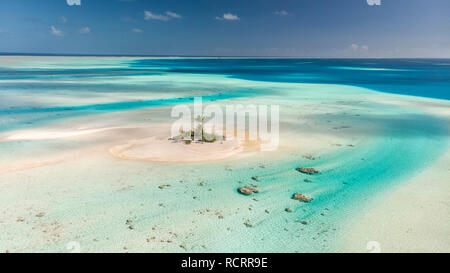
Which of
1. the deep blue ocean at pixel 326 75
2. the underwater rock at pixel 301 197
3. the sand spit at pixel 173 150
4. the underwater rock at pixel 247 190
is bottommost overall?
the underwater rock at pixel 301 197

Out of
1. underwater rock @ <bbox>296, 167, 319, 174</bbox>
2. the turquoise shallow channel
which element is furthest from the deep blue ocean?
underwater rock @ <bbox>296, 167, 319, 174</bbox>

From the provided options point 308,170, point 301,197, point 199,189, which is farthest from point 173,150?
point 301,197

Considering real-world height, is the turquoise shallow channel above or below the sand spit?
below

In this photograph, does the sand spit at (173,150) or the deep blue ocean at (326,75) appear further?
the deep blue ocean at (326,75)

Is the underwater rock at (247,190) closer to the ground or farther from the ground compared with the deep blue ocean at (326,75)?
closer to the ground

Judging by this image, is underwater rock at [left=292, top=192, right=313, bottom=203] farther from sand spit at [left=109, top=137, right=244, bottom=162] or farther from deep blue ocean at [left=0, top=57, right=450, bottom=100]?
deep blue ocean at [left=0, top=57, right=450, bottom=100]

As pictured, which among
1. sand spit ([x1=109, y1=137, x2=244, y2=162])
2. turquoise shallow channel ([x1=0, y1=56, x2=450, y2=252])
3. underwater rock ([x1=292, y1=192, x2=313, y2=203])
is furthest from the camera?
sand spit ([x1=109, y1=137, x2=244, y2=162])

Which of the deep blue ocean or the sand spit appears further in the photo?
the deep blue ocean

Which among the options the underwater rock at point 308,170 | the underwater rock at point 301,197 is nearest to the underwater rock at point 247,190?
the underwater rock at point 301,197

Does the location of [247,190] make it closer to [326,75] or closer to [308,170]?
[308,170]

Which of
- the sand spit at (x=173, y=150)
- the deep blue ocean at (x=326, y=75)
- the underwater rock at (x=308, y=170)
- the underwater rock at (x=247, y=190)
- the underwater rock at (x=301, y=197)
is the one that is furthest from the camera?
the deep blue ocean at (x=326, y=75)

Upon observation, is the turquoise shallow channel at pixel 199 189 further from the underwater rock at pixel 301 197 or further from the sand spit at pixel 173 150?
the sand spit at pixel 173 150
